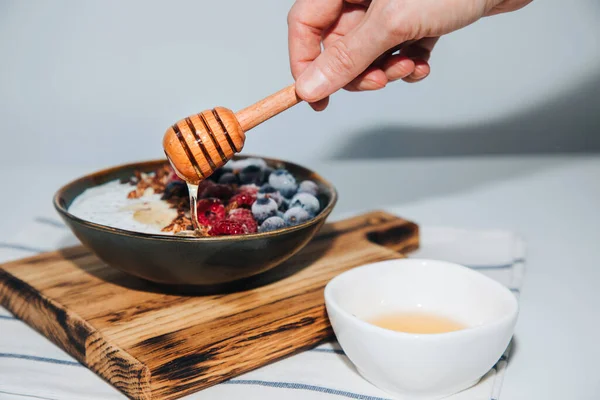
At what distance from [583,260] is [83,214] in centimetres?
106

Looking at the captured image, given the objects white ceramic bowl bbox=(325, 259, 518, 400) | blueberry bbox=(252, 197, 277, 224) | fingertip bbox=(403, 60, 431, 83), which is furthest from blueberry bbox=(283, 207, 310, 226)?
fingertip bbox=(403, 60, 431, 83)

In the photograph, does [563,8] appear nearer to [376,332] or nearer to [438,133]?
[438,133]

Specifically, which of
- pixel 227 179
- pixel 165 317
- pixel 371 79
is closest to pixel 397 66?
pixel 371 79

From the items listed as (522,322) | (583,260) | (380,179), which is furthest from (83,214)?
(380,179)

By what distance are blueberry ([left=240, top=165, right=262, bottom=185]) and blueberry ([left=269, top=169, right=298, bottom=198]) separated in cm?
5

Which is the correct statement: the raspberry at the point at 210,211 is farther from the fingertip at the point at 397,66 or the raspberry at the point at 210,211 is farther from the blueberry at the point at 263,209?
the fingertip at the point at 397,66


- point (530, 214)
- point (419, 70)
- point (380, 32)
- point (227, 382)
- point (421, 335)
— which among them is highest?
point (380, 32)

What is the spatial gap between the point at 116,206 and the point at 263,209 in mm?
271

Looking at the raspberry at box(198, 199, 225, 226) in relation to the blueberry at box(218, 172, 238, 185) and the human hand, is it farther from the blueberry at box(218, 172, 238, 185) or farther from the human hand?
the human hand

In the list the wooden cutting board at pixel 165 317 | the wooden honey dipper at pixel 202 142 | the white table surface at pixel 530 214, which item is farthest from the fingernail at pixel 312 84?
the white table surface at pixel 530 214

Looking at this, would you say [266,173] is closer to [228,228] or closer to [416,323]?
[228,228]

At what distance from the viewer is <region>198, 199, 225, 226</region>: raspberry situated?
4.33 feet

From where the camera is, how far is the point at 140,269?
4.17 ft

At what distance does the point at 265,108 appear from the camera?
129 cm
